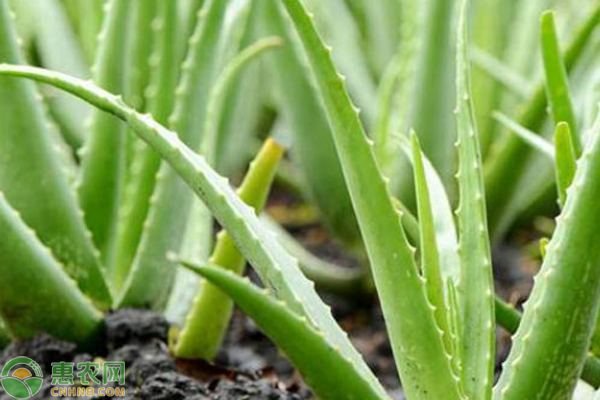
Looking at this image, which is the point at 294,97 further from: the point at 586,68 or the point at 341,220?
the point at 586,68

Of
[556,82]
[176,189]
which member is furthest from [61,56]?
[556,82]

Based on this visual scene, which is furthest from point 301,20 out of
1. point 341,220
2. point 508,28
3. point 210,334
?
point 508,28

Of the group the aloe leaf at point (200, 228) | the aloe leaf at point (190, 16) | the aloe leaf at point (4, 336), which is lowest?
the aloe leaf at point (4, 336)

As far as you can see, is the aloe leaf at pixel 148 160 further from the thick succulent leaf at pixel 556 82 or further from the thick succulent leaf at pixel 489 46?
the thick succulent leaf at pixel 489 46

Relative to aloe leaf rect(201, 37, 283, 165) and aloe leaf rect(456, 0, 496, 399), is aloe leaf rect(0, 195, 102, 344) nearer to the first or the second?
aloe leaf rect(201, 37, 283, 165)

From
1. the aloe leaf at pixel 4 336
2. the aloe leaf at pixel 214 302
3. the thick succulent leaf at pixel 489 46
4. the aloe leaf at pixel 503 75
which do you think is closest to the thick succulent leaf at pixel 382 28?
the thick succulent leaf at pixel 489 46

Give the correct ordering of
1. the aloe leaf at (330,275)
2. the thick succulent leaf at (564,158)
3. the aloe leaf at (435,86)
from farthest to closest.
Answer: the aloe leaf at (330,275) < the aloe leaf at (435,86) < the thick succulent leaf at (564,158)

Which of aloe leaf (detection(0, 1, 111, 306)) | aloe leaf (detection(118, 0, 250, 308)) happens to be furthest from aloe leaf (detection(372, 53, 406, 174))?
aloe leaf (detection(0, 1, 111, 306))
